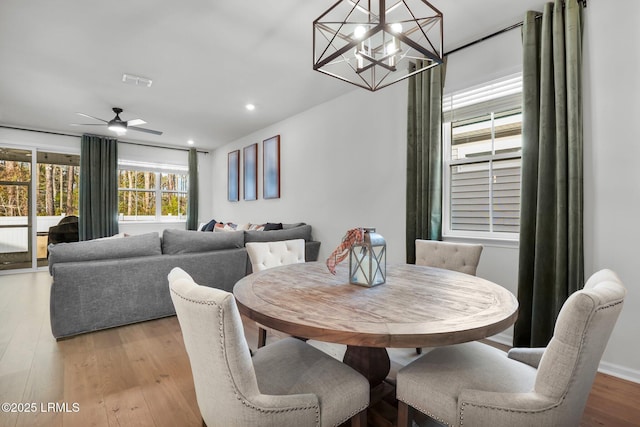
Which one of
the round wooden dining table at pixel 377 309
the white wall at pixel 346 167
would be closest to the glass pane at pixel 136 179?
the white wall at pixel 346 167

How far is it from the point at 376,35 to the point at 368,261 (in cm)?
210

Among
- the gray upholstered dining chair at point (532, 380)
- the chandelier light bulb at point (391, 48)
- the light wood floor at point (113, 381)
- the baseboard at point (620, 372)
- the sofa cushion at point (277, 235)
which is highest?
the chandelier light bulb at point (391, 48)

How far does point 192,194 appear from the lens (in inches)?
275

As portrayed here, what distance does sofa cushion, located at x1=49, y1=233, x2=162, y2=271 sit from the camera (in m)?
2.58

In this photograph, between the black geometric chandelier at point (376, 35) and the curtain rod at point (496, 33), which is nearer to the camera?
the black geometric chandelier at point (376, 35)

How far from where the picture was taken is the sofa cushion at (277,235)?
363 centimetres

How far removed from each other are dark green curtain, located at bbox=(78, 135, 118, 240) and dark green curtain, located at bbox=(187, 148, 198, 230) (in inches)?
55.6

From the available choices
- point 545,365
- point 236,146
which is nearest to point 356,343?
point 545,365

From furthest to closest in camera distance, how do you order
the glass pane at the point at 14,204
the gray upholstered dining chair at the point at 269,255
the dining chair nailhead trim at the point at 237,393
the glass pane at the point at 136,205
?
the glass pane at the point at 136,205 < the glass pane at the point at 14,204 < the gray upholstered dining chair at the point at 269,255 < the dining chair nailhead trim at the point at 237,393

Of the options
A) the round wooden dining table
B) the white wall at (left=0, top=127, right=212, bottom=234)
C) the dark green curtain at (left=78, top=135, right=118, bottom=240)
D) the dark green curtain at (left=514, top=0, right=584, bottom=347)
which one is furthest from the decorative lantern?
the dark green curtain at (left=78, top=135, right=118, bottom=240)

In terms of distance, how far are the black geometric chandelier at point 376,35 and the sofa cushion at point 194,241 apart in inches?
79.7

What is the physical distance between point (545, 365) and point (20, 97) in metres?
5.88

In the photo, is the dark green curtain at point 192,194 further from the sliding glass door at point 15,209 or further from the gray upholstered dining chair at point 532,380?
the gray upholstered dining chair at point 532,380

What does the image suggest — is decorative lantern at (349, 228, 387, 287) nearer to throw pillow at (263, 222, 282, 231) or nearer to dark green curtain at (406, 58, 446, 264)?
dark green curtain at (406, 58, 446, 264)
